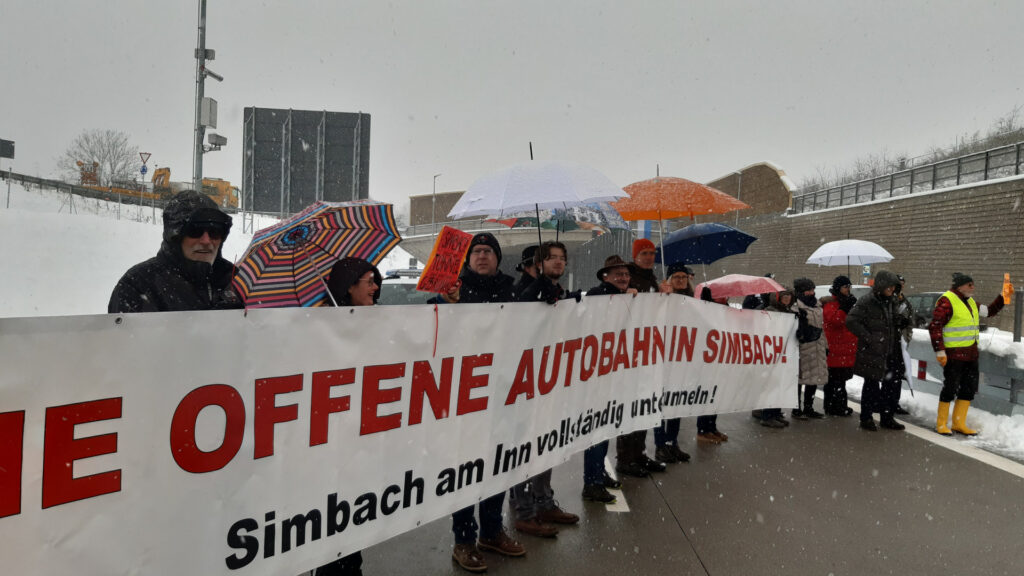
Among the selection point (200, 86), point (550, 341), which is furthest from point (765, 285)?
point (200, 86)

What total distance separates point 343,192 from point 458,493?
15325 mm

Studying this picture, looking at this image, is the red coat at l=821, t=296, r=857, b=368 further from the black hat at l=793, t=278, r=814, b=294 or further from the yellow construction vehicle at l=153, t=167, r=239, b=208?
the yellow construction vehicle at l=153, t=167, r=239, b=208

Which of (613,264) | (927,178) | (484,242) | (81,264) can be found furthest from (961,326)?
(81,264)

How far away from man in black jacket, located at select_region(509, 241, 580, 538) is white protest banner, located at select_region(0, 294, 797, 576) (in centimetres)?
30

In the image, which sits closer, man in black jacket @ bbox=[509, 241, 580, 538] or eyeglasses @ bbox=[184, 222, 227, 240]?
eyeglasses @ bbox=[184, 222, 227, 240]

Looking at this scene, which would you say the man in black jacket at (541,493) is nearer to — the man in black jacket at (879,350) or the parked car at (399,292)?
the parked car at (399,292)

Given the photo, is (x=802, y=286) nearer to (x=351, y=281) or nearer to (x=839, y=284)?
(x=839, y=284)

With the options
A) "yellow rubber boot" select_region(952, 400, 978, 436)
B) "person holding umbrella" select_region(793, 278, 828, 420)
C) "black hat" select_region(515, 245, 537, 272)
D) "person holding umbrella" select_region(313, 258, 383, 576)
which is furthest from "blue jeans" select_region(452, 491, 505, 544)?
"yellow rubber boot" select_region(952, 400, 978, 436)

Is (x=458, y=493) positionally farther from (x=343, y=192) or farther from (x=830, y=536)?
(x=343, y=192)

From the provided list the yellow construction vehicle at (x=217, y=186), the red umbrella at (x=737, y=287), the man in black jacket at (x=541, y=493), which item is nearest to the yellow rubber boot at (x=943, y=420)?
the red umbrella at (x=737, y=287)

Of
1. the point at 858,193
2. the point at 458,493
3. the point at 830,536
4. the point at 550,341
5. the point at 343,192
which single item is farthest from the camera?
the point at 858,193

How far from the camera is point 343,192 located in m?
17.5

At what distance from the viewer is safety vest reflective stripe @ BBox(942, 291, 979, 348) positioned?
715 cm

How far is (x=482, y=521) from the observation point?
159 inches
